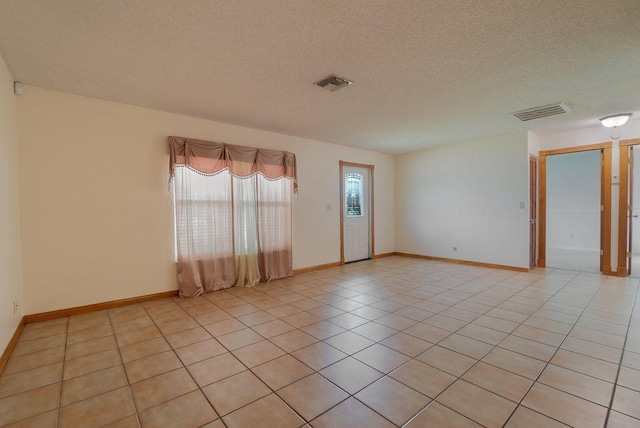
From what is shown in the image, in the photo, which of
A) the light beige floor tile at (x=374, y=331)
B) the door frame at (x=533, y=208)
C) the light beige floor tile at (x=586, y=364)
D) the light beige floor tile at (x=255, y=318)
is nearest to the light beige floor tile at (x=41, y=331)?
the light beige floor tile at (x=255, y=318)

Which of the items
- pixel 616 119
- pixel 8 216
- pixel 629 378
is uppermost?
pixel 616 119

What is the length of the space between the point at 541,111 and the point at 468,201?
2276mm

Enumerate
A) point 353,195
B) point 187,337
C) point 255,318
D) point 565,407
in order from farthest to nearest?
point 353,195 → point 255,318 → point 187,337 → point 565,407

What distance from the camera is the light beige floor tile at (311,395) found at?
1.74 meters

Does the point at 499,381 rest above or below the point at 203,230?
below

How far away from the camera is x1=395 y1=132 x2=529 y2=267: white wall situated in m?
5.28

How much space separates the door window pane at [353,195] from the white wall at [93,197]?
111 inches

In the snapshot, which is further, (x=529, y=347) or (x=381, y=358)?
(x=529, y=347)

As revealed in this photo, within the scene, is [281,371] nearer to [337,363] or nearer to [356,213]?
[337,363]

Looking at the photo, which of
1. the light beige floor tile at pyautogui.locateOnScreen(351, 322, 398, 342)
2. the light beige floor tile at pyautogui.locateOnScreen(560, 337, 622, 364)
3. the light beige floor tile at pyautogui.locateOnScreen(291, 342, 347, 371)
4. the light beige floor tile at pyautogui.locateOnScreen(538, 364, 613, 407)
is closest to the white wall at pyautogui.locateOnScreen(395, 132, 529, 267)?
the light beige floor tile at pyautogui.locateOnScreen(560, 337, 622, 364)

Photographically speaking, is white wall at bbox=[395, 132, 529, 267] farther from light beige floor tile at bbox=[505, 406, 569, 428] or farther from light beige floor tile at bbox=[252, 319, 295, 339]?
light beige floor tile at bbox=[252, 319, 295, 339]

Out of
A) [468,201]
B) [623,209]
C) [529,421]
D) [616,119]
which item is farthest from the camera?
[468,201]

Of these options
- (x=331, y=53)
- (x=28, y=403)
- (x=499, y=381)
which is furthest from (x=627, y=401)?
(x=28, y=403)

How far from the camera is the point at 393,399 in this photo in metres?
1.82
